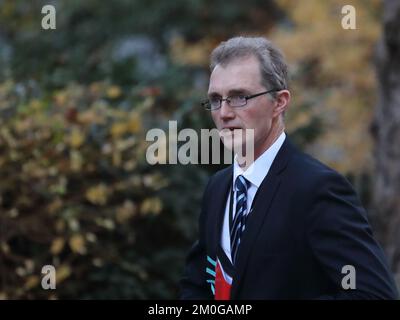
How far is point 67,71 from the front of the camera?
6738mm

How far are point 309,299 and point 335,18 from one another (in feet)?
29.0

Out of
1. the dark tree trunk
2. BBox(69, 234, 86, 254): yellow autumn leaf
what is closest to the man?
BBox(69, 234, 86, 254): yellow autumn leaf

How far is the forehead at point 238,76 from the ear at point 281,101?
0.10 m

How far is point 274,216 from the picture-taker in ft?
8.43

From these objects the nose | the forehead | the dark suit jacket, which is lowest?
the dark suit jacket

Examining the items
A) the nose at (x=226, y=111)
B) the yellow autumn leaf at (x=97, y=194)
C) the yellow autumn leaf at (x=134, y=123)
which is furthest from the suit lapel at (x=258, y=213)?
the yellow autumn leaf at (x=134, y=123)

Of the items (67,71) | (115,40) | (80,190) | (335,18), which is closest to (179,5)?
(115,40)

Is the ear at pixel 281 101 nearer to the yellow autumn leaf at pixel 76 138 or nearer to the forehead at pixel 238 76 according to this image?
the forehead at pixel 238 76

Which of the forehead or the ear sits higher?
the forehead

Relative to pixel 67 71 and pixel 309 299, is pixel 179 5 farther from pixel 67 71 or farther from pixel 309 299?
pixel 309 299

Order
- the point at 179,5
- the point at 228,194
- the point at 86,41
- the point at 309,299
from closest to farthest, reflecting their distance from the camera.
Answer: the point at 309,299, the point at 228,194, the point at 86,41, the point at 179,5

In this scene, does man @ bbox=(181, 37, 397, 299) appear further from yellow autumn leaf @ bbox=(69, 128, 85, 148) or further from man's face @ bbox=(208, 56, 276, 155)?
yellow autumn leaf @ bbox=(69, 128, 85, 148)

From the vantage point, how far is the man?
2.46 meters

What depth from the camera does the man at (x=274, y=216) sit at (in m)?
2.46
